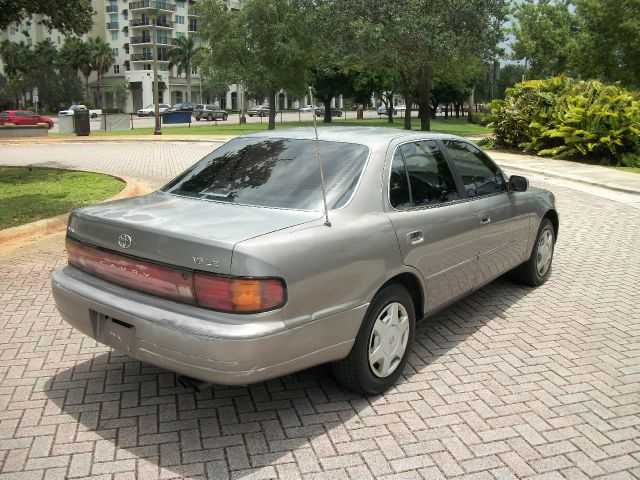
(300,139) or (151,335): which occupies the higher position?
(300,139)

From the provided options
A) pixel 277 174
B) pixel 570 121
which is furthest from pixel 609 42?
pixel 277 174

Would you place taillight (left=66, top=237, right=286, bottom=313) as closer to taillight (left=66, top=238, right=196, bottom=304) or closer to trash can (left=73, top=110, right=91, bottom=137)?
taillight (left=66, top=238, right=196, bottom=304)

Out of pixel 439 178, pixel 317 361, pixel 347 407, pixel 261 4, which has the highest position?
pixel 261 4

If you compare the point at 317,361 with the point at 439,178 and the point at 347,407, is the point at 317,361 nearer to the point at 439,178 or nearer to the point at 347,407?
the point at 347,407

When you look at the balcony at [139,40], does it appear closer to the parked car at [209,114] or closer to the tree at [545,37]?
the parked car at [209,114]

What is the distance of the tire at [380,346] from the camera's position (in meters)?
3.59

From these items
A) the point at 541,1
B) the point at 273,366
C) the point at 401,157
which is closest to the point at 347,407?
the point at 273,366

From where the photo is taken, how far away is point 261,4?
3509cm

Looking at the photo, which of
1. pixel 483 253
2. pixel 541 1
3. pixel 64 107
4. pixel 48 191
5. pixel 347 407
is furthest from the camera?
pixel 64 107

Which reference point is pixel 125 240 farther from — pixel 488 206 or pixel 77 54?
pixel 77 54

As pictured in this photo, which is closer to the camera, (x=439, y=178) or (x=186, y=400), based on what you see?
(x=186, y=400)

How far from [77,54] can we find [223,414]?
10025 centimetres

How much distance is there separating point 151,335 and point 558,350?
3.01 metres

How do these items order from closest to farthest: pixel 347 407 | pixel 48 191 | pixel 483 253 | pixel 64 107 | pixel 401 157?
pixel 347 407, pixel 401 157, pixel 483 253, pixel 48 191, pixel 64 107
